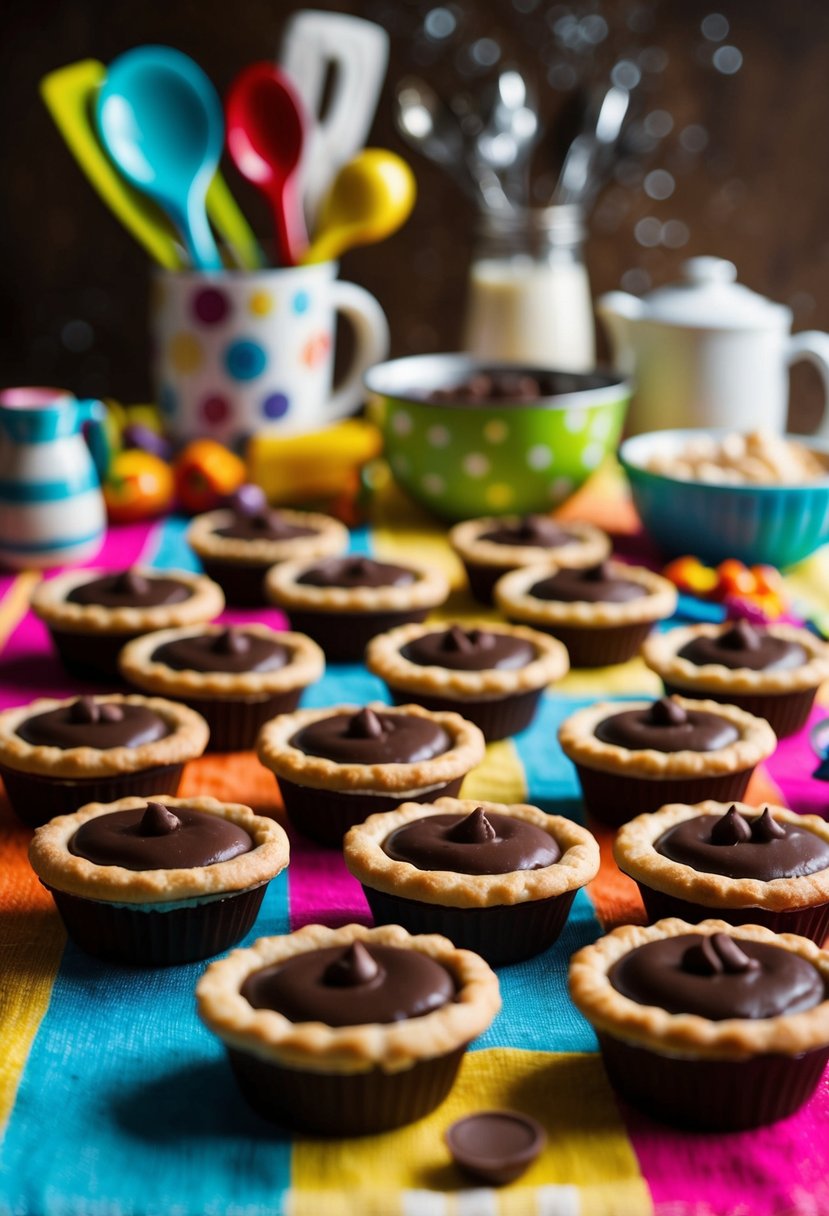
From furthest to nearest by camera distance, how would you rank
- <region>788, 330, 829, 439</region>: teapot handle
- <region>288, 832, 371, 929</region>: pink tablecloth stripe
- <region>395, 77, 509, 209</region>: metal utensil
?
1. <region>395, 77, 509, 209</region>: metal utensil
2. <region>788, 330, 829, 439</region>: teapot handle
3. <region>288, 832, 371, 929</region>: pink tablecloth stripe

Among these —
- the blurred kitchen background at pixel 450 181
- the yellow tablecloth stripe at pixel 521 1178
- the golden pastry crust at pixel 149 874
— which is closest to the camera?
the yellow tablecloth stripe at pixel 521 1178

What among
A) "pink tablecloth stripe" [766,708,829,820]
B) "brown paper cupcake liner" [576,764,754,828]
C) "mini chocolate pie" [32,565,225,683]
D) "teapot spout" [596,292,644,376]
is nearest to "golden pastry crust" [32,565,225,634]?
"mini chocolate pie" [32,565,225,683]

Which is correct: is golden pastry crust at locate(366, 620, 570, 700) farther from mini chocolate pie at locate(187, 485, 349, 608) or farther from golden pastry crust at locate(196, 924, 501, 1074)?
golden pastry crust at locate(196, 924, 501, 1074)

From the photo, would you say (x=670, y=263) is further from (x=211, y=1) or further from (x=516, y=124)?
(x=211, y=1)

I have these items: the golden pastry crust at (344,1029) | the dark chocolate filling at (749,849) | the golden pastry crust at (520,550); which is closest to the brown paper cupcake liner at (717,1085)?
the golden pastry crust at (344,1029)

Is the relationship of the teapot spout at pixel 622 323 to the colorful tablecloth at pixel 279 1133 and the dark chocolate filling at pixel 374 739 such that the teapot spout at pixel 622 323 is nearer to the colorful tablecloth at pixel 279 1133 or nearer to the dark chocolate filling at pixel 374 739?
the dark chocolate filling at pixel 374 739

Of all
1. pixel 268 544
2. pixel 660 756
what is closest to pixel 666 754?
pixel 660 756

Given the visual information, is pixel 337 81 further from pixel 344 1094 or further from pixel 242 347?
pixel 344 1094
